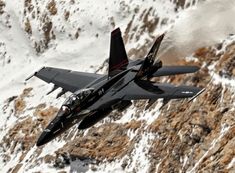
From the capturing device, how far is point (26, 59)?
43.8 meters

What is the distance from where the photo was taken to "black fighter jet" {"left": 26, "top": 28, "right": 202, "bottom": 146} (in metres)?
24.6

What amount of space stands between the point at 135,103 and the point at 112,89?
5263 millimetres

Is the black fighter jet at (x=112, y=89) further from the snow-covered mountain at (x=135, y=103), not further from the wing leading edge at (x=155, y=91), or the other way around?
the snow-covered mountain at (x=135, y=103)

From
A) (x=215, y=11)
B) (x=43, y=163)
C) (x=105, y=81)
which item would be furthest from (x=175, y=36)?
(x=43, y=163)

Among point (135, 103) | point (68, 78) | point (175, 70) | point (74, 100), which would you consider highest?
point (74, 100)

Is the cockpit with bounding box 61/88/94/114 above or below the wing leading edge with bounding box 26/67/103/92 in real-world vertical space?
above

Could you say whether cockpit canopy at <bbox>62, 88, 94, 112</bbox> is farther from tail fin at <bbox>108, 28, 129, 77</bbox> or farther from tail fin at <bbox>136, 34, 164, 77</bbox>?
tail fin at <bbox>108, 28, 129, 77</bbox>

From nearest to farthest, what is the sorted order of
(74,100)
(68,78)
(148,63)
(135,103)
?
(74,100) < (148,63) < (68,78) < (135,103)

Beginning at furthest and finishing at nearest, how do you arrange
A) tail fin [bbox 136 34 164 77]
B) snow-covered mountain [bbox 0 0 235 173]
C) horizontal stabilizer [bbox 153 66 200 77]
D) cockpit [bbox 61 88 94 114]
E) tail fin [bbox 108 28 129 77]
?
tail fin [bbox 108 28 129 77], tail fin [bbox 136 34 164 77], snow-covered mountain [bbox 0 0 235 173], horizontal stabilizer [bbox 153 66 200 77], cockpit [bbox 61 88 94 114]

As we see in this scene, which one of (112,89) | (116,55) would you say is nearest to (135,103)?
(116,55)

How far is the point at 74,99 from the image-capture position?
992 inches

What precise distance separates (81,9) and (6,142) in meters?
13.0

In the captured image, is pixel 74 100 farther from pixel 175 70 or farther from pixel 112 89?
pixel 175 70

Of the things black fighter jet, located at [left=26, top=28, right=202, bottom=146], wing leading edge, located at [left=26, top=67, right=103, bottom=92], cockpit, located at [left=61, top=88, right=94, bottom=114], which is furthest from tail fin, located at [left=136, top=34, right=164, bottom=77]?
cockpit, located at [left=61, top=88, right=94, bottom=114]
